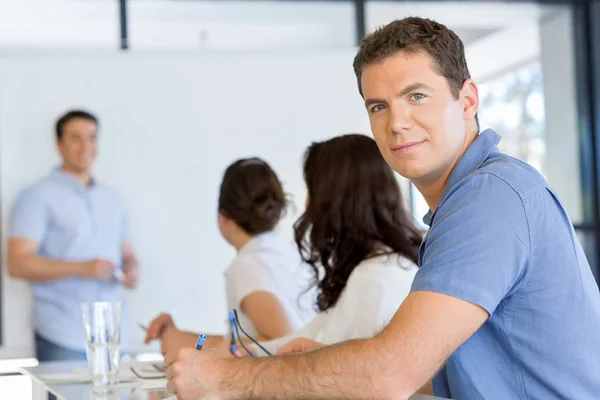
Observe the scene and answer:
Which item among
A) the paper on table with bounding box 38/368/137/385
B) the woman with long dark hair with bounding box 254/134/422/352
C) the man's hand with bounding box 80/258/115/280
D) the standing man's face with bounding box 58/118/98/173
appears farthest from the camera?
the standing man's face with bounding box 58/118/98/173

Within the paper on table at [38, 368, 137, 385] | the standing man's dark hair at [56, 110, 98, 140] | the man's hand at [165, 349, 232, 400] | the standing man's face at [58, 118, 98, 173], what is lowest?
the paper on table at [38, 368, 137, 385]

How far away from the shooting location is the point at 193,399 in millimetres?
1481

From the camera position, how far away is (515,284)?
4.67 feet

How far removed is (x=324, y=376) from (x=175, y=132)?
13.4ft

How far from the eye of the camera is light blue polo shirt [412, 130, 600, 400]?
4.53ft

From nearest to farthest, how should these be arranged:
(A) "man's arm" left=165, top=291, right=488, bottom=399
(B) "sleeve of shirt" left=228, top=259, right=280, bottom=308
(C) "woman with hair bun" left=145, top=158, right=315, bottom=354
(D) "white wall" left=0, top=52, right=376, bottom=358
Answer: (A) "man's arm" left=165, top=291, right=488, bottom=399 → (C) "woman with hair bun" left=145, top=158, right=315, bottom=354 → (B) "sleeve of shirt" left=228, top=259, right=280, bottom=308 → (D) "white wall" left=0, top=52, right=376, bottom=358

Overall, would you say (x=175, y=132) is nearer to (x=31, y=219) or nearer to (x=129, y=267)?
(x=129, y=267)

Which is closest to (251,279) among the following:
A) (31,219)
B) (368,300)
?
(368,300)

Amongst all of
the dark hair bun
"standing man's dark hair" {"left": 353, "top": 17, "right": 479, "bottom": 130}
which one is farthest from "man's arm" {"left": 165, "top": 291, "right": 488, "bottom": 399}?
the dark hair bun

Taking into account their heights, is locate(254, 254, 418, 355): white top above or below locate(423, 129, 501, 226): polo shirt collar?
below

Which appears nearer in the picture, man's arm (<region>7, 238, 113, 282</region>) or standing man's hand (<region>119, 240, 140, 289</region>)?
man's arm (<region>7, 238, 113, 282</region>)

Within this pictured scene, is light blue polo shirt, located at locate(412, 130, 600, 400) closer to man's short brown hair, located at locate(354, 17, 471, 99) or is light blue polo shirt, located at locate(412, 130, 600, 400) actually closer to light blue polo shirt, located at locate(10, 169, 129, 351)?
man's short brown hair, located at locate(354, 17, 471, 99)

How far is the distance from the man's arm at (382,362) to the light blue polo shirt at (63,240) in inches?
137

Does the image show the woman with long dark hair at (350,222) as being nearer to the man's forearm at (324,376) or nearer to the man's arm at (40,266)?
the man's forearm at (324,376)
